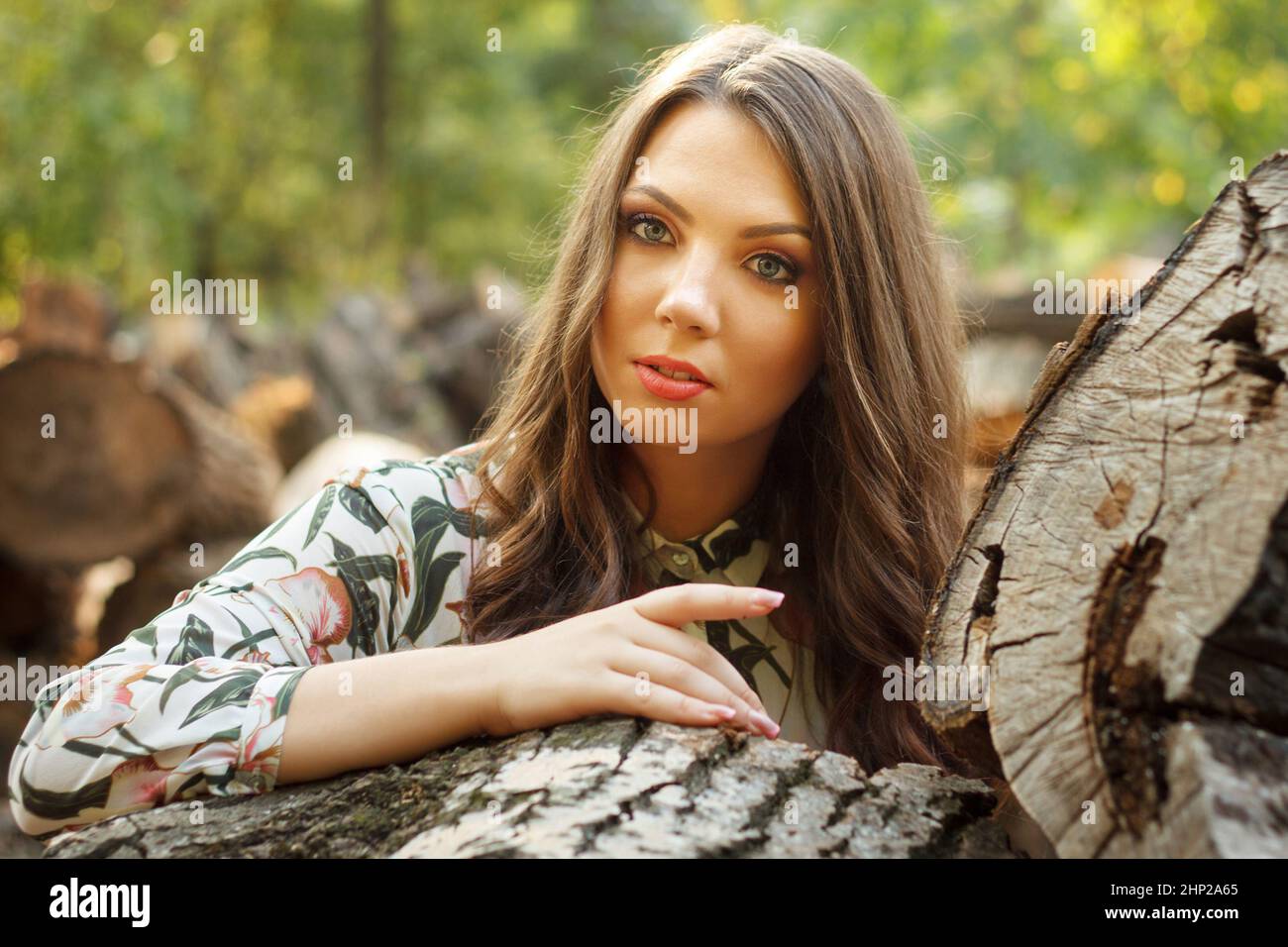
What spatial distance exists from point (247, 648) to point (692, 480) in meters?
0.89

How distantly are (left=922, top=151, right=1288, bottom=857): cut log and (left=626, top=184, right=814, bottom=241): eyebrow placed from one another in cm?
58

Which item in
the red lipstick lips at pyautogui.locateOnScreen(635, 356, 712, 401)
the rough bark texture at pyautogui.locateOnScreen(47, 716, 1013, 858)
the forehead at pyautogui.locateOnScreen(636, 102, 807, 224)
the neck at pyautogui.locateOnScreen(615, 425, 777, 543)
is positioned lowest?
the rough bark texture at pyautogui.locateOnScreen(47, 716, 1013, 858)

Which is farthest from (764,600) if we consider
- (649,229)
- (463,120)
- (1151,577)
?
(463,120)

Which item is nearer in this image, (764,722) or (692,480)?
(764,722)

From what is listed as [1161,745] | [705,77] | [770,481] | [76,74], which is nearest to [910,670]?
[770,481]

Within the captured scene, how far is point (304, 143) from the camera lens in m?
14.3

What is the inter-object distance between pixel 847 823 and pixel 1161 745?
38 centimetres

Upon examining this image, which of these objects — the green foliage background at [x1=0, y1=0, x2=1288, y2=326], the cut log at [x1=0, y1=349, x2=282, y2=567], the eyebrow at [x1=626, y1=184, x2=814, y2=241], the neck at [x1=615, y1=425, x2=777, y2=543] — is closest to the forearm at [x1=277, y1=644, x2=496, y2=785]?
the neck at [x1=615, y1=425, x2=777, y2=543]

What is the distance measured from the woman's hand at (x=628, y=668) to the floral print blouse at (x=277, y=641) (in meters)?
0.33

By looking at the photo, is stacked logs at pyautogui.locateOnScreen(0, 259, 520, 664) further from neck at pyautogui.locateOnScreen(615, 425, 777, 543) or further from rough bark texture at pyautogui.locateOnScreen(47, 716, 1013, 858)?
rough bark texture at pyautogui.locateOnScreen(47, 716, 1013, 858)

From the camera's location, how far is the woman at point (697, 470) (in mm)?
1824

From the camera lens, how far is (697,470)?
7.41 ft

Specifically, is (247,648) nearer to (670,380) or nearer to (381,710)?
(381,710)

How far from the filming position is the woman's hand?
1.52m
